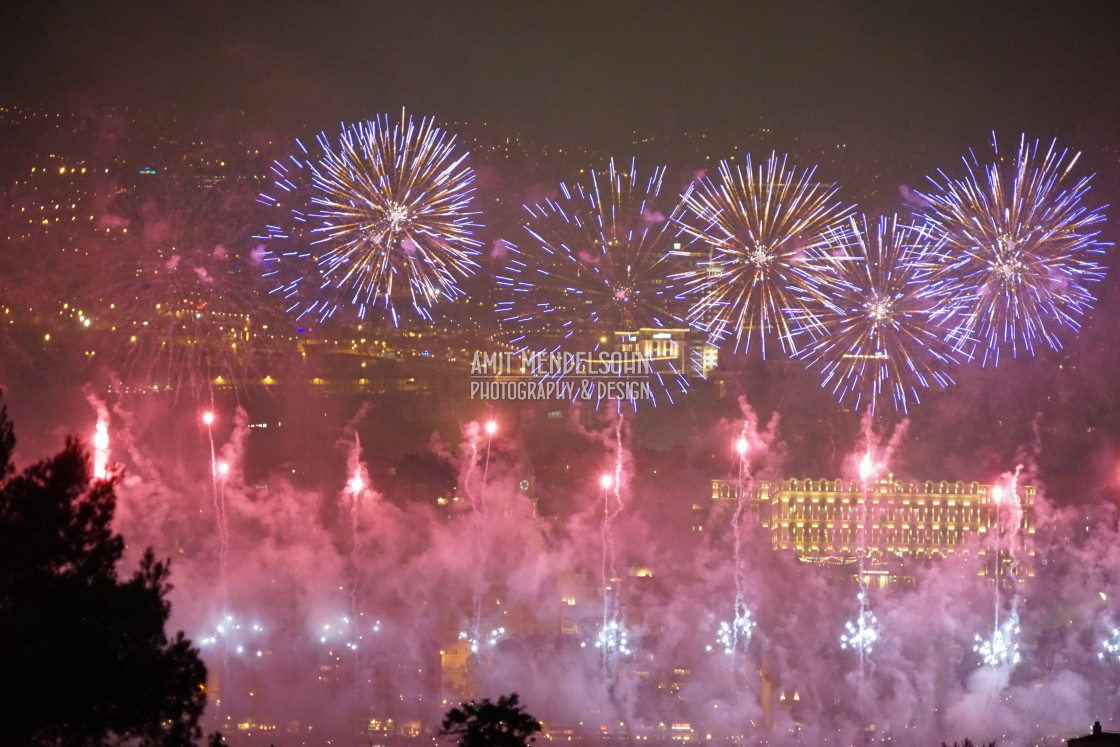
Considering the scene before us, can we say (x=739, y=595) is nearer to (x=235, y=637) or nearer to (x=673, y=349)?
(x=673, y=349)

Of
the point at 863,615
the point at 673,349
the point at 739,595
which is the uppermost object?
the point at 673,349

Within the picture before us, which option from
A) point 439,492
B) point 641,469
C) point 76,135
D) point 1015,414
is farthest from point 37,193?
point 1015,414

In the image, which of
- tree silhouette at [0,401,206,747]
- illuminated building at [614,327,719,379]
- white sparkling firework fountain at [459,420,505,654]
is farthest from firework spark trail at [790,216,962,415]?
tree silhouette at [0,401,206,747]

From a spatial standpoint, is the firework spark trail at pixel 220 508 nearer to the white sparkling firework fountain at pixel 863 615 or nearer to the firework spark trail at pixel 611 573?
the firework spark trail at pixel 611 573

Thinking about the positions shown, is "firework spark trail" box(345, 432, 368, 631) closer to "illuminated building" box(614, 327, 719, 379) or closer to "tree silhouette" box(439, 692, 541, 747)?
"illuminated building" box(614, 327, 719, 379)

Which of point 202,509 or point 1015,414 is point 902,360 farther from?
point 202,509

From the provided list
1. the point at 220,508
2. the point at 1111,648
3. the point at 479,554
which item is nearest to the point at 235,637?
the point at 220,508

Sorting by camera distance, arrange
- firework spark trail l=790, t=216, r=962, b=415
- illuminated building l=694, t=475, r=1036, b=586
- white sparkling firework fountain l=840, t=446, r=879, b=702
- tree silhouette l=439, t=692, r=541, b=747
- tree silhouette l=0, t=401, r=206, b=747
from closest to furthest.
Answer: tree silhouette l=0, t=401, r=206, b=747
tree silhouette l=439, t=692, r=541, b=747
firework spark trail l=790, t=216, r=962, b=415
white sparkling firework fountain l=840, t=446, r=879, b=702
illuminated building l=694, t=475, r=1036, b=586
